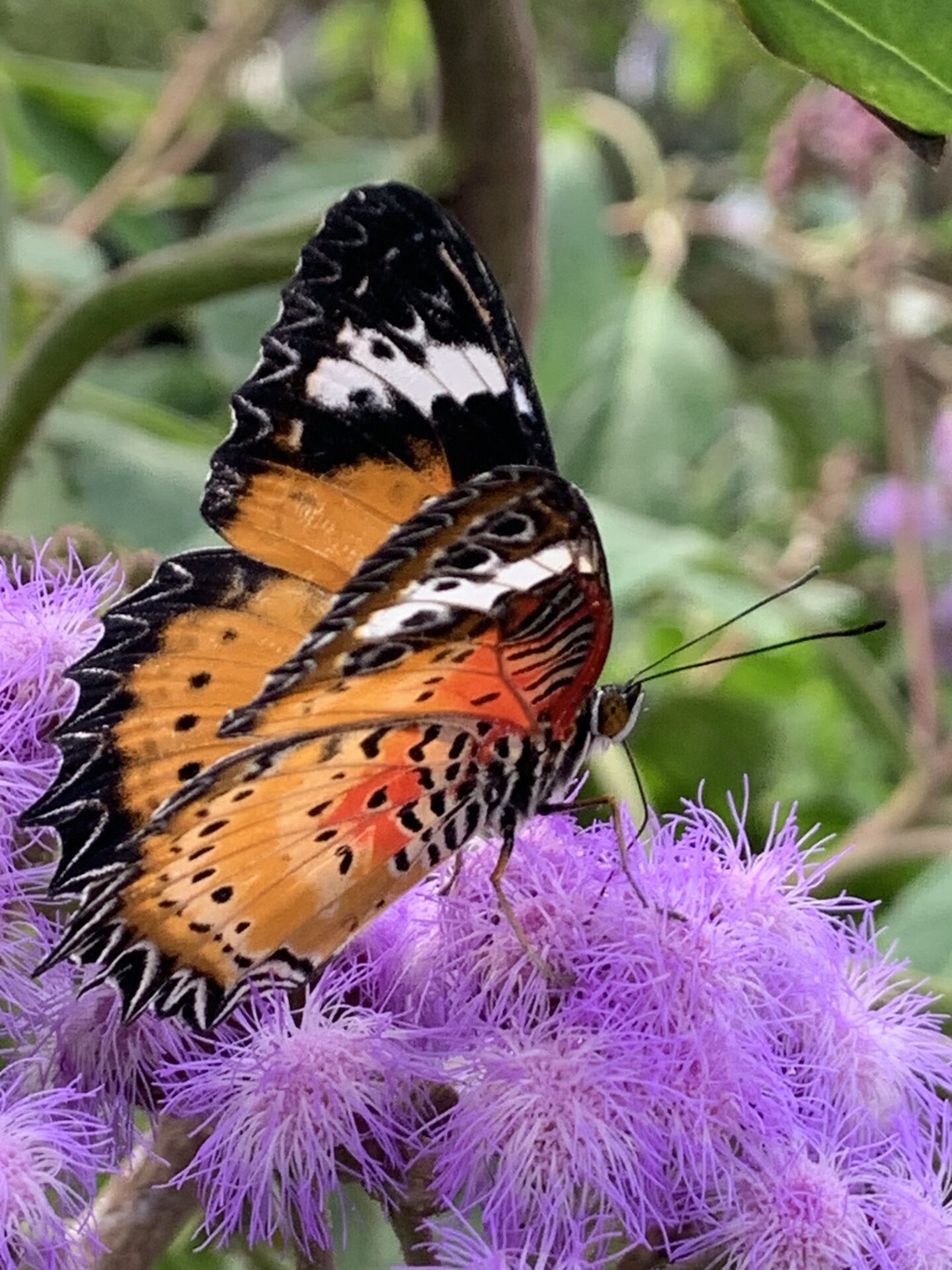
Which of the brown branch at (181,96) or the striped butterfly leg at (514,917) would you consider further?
the brown branch at (181,96)

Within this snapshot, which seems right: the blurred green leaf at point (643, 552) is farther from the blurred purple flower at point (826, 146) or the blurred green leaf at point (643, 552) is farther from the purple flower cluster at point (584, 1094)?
the blurred purple flower at point (826, 146)

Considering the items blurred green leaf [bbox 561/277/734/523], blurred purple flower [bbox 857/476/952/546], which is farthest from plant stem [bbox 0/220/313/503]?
blurred purple flower [bbox 857/476/952/546]

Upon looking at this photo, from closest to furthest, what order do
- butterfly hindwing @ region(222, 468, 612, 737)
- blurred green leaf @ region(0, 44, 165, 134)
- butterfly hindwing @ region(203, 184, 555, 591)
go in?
1. butterfly hindwing @ region(222, 468, 612, 737)
2. butterfly hindwing @ region(203, 184, 555, 591)
3. blurred green leaf @ region(0, 44, 165, 134)

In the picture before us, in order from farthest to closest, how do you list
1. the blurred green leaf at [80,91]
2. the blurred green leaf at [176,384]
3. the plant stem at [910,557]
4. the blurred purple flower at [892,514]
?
the blurred purple flower at [892,514] < the blurred green leaf at [176,384] < the blurred green leaf at [80,91] < the plant stem at [910,557]

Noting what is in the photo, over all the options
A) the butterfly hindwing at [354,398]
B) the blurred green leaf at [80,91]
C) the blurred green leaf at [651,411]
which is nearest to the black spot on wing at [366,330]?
the butterfly hindwing at [354,398]

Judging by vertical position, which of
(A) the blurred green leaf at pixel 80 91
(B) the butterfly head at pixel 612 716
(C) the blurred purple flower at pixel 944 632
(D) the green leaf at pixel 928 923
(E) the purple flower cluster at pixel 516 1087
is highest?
(B) the butterfly head at pixel 612 716

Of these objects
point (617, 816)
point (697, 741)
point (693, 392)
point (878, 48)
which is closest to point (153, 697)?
point (617, 816)

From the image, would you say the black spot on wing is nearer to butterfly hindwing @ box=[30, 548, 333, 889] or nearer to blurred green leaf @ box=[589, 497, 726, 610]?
butterfly hindwing @ box=[30, 548, 333, 889]
